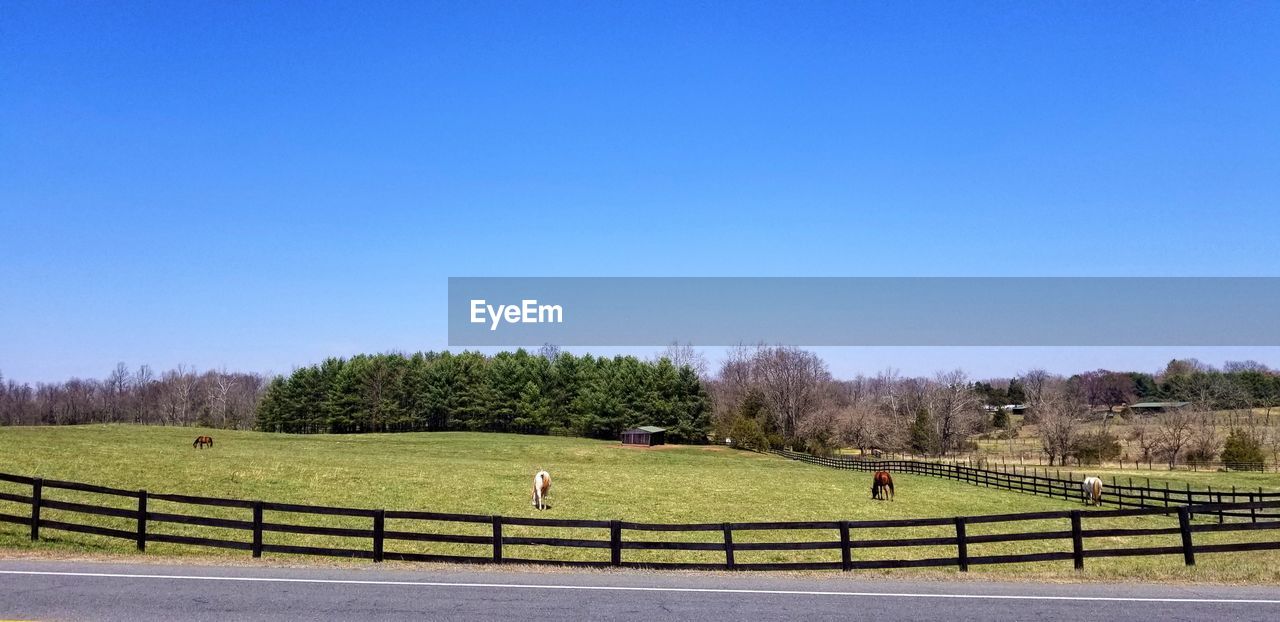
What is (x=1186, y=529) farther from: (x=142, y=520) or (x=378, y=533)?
(x=142, y=520)

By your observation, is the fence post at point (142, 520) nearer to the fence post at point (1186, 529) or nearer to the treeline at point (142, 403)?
the fence post at point (1186, 529)

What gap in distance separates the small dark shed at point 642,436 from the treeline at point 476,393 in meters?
10.5

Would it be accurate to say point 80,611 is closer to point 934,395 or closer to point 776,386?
point 776,386

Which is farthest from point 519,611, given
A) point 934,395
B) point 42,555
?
point 934,395

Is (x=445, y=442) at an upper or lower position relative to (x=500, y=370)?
lower

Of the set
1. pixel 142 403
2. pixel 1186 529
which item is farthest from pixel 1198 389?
pixel 142 403

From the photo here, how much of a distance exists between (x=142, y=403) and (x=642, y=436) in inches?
5390

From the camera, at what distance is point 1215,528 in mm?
16172

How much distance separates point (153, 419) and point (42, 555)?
183m

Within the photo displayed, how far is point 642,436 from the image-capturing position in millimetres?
96875

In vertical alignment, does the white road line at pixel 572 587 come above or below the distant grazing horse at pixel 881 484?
above

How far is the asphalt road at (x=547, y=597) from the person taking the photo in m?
11.3

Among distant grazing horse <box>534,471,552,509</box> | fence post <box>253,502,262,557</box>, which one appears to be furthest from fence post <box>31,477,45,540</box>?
distant grazing horse <box>534,471,552,509</box>

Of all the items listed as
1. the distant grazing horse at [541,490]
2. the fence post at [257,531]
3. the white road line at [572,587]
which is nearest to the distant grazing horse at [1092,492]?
the distant grazing horse at [541,490]
